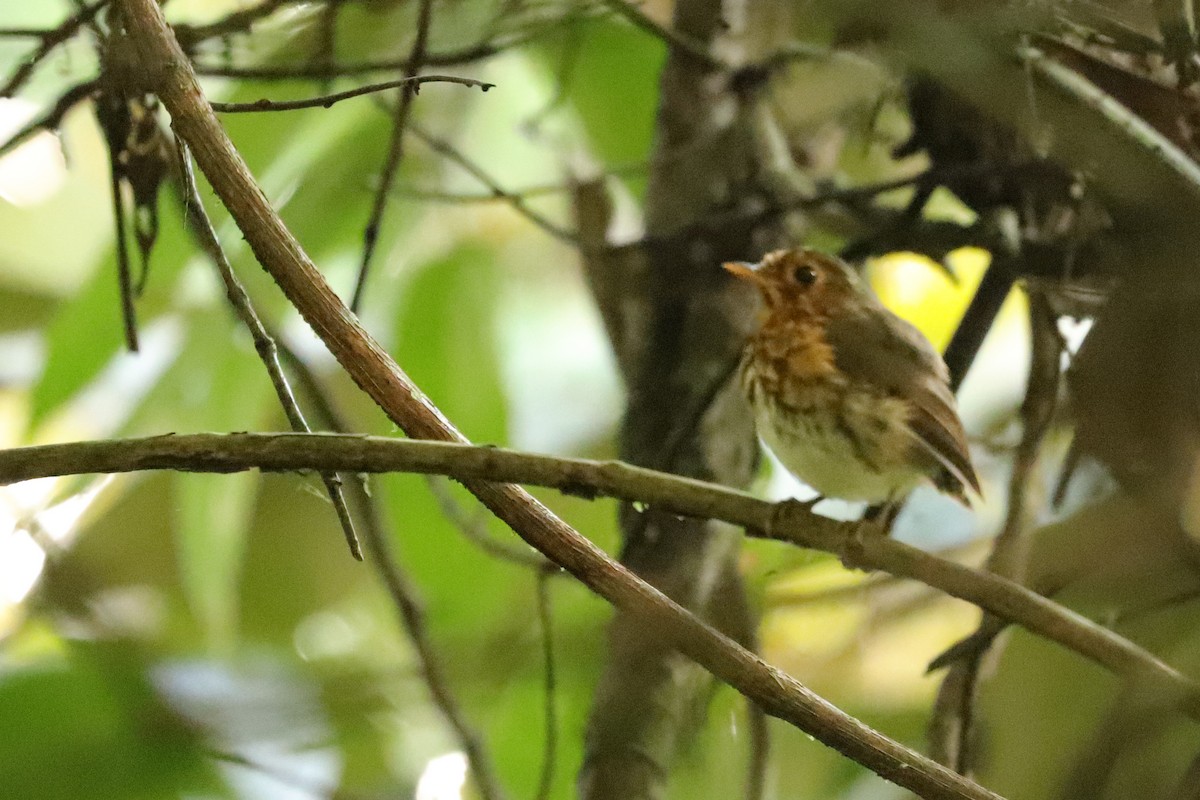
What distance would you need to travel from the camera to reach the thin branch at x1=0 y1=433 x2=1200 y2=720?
669 millimetres

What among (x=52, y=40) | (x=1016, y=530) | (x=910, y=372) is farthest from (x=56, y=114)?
(x=1016, y=530)

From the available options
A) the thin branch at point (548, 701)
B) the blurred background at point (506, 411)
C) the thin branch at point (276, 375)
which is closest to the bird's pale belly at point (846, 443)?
the blurred background at point (506, 411)

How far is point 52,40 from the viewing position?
1130mm

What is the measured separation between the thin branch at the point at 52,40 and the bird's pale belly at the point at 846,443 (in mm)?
728

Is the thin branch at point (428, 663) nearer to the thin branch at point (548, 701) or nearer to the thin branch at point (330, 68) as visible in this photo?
the thin branch at point (548, 701)

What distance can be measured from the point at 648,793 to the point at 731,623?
19 centimetres

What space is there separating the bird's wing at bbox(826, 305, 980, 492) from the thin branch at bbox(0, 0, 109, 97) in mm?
770

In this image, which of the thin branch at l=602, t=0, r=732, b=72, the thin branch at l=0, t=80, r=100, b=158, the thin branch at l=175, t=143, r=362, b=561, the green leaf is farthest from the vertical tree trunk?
the thin branch at l=0, t=80, r=100, b=158

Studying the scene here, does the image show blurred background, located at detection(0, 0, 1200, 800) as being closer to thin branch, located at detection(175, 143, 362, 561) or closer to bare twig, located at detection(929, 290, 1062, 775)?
bare twig, located at detection(929, 290, 1062, 775)

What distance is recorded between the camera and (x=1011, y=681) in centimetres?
132

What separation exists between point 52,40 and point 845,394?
814mm

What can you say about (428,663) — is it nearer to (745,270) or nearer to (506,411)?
(506,411)

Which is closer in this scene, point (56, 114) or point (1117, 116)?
point (1117, 116)

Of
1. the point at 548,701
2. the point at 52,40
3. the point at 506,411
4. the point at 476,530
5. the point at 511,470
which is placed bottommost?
the point at 548,701
